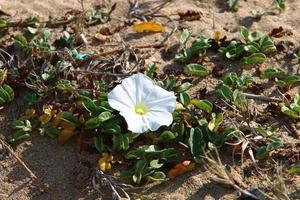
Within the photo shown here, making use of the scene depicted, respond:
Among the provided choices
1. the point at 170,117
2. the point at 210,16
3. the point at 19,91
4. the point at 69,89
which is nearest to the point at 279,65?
the point at 210,16

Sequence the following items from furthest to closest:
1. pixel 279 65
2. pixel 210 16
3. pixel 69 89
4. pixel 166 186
→ pixel 210 16 → pixel 279 65 → pixel 69 89 → pixel 166 186

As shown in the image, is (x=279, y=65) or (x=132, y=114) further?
(x=279, y=65)

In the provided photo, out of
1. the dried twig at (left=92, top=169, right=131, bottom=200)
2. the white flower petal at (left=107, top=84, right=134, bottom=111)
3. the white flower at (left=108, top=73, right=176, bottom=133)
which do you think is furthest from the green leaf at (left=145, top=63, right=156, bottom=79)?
the dried twig at (left=92, top=169, right=131, bottom=200)

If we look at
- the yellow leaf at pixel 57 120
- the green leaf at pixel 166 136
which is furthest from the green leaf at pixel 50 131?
the green leaf at pixel 166 136

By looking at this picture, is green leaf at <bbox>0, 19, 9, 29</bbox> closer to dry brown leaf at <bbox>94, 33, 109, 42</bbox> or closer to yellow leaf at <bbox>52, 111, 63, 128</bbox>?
dry brown leaf at <bbox>94, 33, 109, 42</bbox>

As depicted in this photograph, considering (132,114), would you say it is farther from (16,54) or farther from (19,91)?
(16,54)

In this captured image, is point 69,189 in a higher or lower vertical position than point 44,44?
lower

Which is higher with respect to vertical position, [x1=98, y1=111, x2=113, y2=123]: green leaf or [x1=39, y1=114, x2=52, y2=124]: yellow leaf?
[x1=98, y1=111, x2=113, y2=123]: green leaf
